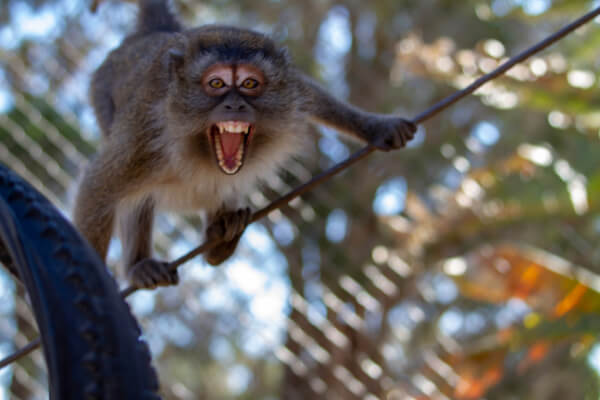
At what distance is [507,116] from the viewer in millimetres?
6566

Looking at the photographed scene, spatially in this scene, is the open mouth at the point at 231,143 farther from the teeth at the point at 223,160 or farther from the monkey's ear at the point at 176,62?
the monkey's ear at the point at 176,62

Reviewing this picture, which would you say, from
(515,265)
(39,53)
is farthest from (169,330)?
(515,265)

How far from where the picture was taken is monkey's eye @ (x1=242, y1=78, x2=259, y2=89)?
2.08m

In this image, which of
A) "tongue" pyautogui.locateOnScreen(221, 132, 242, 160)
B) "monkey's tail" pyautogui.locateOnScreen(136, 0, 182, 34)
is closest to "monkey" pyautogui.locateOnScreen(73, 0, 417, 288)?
"tongue" pyautogui.locateOnScreen(221, 132, 242, 160)

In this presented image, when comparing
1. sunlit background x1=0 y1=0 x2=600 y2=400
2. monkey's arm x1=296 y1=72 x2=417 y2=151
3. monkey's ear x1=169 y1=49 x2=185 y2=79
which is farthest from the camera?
sunlit background x1=0 y1=0 x2=600 y2=400

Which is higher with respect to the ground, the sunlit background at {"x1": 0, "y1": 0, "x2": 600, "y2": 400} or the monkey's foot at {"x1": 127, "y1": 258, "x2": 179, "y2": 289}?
the sunlit background at {"x1": 0, "y1": 0, "x2": 600, "y2": 400}

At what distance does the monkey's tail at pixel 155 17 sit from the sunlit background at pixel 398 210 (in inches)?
19.7

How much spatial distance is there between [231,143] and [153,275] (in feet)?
1.85

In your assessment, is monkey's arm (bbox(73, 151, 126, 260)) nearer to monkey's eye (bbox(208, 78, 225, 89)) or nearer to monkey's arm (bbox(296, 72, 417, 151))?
monkey's eye (bbox(208, 78, 225, 89))

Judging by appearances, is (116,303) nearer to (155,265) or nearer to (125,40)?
(155,265)

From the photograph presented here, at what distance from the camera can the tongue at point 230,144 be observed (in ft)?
6.66

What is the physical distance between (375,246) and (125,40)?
118 inches

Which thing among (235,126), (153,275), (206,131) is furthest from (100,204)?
(235,126)

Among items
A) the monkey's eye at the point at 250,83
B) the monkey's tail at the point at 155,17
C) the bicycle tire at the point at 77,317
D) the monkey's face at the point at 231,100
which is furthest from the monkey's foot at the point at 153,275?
the bicycle tire at the point at 77,317
